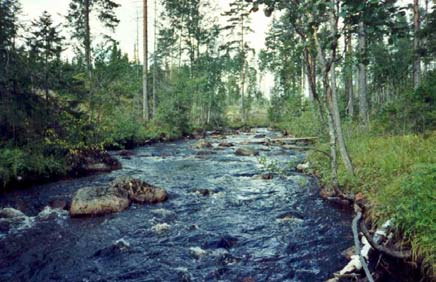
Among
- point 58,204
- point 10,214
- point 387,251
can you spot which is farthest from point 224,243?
point 10,214

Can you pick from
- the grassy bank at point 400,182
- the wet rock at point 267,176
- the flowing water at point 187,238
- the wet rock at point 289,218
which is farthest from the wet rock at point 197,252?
the wet rock at point 267,176

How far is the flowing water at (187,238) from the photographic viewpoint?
479cm

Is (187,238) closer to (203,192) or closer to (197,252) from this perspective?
(197,252)

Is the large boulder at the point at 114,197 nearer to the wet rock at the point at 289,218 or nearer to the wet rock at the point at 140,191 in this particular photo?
the wet rock at the point at 140,191

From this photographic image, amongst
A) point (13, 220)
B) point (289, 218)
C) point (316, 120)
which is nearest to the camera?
→ point (13, 220)

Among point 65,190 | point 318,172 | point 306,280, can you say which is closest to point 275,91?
point 318,172

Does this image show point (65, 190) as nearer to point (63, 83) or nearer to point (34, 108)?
point (34, 108)

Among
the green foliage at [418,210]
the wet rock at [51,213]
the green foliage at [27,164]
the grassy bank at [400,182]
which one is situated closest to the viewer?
the green foliage at [418,210]

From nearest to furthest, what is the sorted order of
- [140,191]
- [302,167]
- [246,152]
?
1. [140,191]
2. [302,167]
3. [246,152]

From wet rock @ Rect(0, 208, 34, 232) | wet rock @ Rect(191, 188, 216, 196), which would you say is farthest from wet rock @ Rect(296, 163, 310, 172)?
wet rock @ Rect(0, 208, 34, 232)

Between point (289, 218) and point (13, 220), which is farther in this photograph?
point (289, 218)

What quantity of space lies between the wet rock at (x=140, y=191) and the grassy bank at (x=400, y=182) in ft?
14.2

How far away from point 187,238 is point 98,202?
2593 millimetres

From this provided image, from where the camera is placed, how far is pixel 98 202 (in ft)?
24.5
